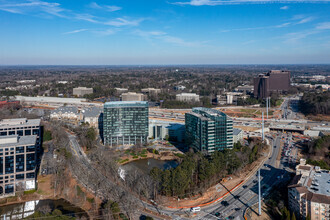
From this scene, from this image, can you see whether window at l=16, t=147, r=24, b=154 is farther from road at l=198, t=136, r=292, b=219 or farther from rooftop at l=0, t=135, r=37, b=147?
road at l=198, t=136, r=292, b=219

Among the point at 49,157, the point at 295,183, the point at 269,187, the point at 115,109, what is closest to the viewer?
the point at 295,183

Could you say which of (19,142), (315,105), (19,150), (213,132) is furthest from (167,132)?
(315,105)

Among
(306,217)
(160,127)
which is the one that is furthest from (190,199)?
(160,127)

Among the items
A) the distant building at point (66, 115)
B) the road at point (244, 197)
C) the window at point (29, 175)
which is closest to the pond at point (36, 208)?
the window at point (29, 175)

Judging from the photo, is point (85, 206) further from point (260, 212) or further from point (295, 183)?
Answer: point (295, 183)

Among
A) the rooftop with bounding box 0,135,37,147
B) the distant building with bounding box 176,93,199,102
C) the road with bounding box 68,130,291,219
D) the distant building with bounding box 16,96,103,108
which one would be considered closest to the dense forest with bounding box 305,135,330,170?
the road with bounding box 68,130,291,219

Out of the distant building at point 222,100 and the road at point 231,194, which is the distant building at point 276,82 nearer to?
the distant building at point 222,100
